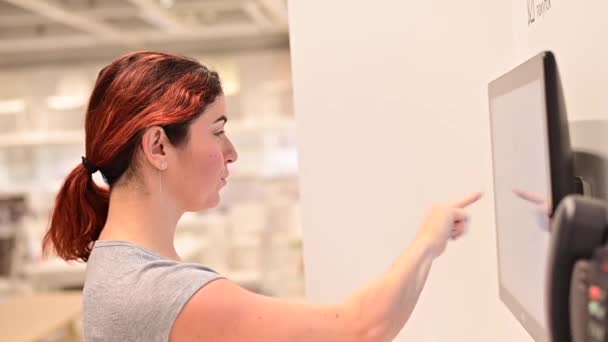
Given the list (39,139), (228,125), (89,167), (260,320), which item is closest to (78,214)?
(89,167)

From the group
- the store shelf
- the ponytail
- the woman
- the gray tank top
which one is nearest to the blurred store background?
the store shelf

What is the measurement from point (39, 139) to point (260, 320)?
283 inches

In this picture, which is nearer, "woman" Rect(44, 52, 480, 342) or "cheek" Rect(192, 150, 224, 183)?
"woman" Rect(44, 52, 480, 342)

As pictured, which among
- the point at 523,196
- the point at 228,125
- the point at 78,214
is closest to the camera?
the point at 523,196

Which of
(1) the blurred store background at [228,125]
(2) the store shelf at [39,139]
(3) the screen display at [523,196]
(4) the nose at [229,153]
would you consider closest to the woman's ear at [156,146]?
(4) the nose at [229,153]

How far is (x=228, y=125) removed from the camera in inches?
279

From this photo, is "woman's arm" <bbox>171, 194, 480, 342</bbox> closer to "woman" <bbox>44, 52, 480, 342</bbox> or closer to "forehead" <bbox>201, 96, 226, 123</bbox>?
"woman" <bbox>44, 52, 480, 342</bbox>

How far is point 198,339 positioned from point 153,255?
0.20m

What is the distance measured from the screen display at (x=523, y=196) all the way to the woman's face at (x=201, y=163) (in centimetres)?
49

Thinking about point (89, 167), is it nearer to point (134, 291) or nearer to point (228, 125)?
point (134, 291)

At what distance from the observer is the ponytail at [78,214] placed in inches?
55.8

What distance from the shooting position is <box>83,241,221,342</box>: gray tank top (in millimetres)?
1111

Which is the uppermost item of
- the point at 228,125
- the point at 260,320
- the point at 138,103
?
the point at 228,125

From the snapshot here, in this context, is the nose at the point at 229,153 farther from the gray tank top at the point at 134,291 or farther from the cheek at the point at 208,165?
the gray tank top at the point at 134,291
